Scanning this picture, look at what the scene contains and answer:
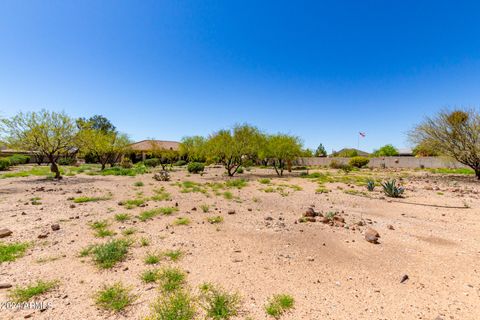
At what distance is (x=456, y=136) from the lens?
19.8m

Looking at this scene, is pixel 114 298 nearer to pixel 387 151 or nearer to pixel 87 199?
pixel 87 199

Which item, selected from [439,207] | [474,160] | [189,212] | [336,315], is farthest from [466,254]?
[474,160]

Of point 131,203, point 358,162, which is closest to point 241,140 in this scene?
point 131,203

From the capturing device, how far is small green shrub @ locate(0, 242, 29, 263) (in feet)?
14.2

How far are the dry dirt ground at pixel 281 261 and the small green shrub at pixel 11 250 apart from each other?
0.54 feet

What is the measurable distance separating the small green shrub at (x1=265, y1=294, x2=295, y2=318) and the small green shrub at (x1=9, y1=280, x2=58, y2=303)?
3365mm

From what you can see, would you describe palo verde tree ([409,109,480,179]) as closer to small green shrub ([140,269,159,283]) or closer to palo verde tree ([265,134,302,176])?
palo verde tree ([265,134,302,176])

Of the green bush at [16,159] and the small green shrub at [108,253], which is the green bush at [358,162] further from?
the green bush at [16,159]

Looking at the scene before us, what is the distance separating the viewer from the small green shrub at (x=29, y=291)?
3188 millimetres

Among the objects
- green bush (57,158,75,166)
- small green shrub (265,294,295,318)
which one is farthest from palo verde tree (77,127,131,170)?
small green shrub (265,294,295,318)

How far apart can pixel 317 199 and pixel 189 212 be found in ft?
20.9

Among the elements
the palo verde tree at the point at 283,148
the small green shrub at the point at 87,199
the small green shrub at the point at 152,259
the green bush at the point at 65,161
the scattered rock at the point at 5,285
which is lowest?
the scattered rock at the point at 5,285

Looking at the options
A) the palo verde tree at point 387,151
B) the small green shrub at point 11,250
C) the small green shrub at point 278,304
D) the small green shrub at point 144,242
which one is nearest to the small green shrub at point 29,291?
the small green shrub at point 11,250

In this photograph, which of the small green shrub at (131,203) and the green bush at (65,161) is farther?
the green bush at (65,161)
